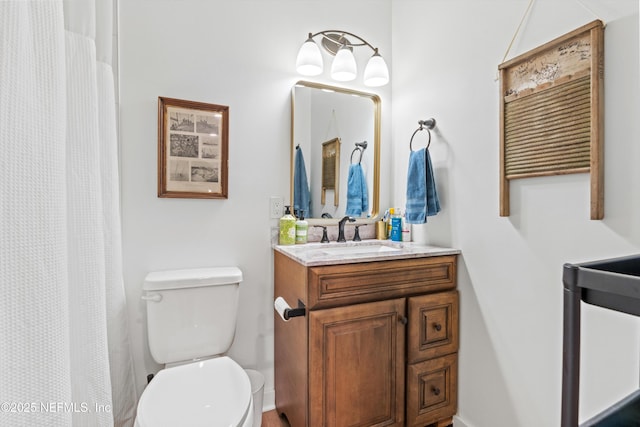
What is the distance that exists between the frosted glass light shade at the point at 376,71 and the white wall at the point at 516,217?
0.63ft

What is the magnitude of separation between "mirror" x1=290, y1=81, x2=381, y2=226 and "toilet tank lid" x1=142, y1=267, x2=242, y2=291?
60 centimetres

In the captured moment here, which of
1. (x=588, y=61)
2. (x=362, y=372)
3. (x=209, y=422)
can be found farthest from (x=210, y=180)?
(x=588, y=61)

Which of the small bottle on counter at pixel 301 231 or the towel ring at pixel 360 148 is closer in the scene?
the small bottle on counter at pixel 301 231

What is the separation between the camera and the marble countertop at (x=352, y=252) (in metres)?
1.29

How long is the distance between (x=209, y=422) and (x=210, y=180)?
112 cm

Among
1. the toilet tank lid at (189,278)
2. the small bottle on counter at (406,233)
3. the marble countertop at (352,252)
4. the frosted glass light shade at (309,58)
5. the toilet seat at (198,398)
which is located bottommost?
the toilet seat at (198,398)

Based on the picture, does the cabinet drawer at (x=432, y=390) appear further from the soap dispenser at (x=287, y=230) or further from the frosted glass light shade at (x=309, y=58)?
the frosted glass light shade at (x=309, y=58)

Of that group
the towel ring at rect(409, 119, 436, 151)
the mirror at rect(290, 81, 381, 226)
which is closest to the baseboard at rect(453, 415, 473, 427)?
the mirror at rect(290, 81, 381, 226)

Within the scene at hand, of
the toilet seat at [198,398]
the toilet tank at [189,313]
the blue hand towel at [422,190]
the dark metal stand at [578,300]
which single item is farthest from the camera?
the blue hand towel at [422,190]

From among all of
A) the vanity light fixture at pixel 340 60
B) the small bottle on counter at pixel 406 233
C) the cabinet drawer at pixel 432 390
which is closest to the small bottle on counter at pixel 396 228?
the small bottle on counter at pixel 406 233

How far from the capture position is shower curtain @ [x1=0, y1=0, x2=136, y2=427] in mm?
578

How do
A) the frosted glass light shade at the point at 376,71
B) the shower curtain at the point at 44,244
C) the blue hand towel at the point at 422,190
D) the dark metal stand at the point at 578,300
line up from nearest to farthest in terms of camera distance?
the dark metal stand at the point at 578,300, the shower curtain at the point at 44,244, the blue hand towel at the point at 422,190, the frosted glass light shade at the point at 376,71

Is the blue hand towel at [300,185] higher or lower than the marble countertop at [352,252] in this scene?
higher

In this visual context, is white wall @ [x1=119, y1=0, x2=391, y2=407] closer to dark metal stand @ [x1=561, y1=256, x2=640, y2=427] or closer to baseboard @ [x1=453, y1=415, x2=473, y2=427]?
baseboard @ [x1=453, y1=415, x2=473, y2=427]
